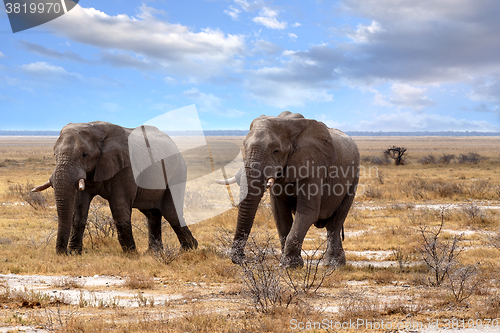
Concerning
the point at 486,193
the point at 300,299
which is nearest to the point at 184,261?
the point at 300,299

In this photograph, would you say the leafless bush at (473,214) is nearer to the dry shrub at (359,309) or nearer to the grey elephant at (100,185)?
the grey elephant at (100,185)

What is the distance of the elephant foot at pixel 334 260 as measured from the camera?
9502 mm

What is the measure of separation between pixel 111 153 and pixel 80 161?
2.30 feet

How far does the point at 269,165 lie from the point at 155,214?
14.8 ft

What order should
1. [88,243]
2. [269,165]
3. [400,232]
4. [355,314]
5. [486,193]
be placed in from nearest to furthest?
[355,314]
[269,165]
[88,243]
[400,232]
[486,193]

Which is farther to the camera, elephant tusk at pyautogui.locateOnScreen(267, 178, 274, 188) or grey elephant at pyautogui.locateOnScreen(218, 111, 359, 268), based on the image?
grey elephant at pyautogui.locateOnScreen(218, 111, 359, 268)

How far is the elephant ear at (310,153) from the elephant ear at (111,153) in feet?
12.3

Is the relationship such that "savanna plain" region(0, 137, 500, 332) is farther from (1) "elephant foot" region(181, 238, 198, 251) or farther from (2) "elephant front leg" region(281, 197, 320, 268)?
(1) "elephant foot" region(181, 238, 198, 251)

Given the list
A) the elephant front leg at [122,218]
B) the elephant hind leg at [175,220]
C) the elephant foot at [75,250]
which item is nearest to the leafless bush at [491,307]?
the elephant hind leg at [175,220]

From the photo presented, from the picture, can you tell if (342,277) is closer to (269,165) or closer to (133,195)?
(269,165)

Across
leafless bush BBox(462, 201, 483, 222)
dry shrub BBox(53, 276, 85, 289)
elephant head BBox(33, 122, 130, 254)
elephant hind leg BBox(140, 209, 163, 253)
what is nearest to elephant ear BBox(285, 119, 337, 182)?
elephant head BBox(33, 122, 130, 254)

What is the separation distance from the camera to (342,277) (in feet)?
28.0

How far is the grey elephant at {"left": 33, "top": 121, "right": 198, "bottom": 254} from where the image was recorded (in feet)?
31.1

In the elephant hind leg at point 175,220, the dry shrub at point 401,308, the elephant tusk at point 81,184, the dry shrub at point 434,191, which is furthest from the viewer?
the dry shrub at point 434,191
